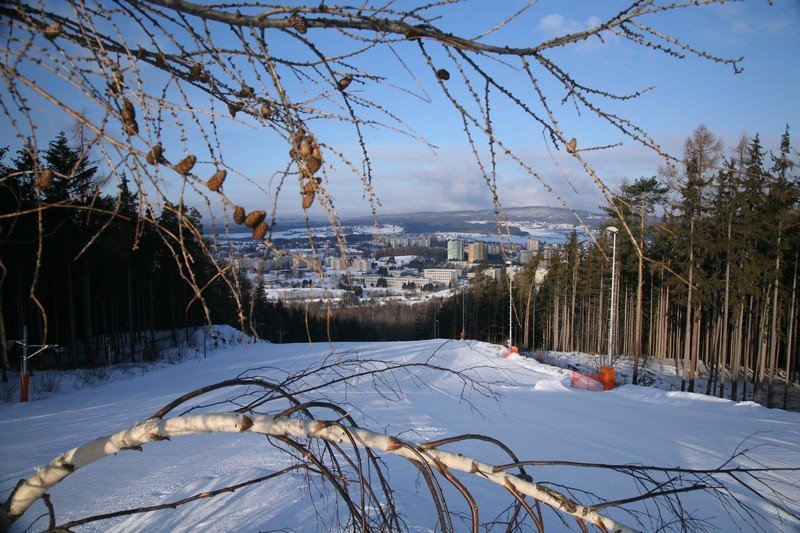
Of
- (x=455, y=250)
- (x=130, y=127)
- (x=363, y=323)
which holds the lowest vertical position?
(x=363, y=323)

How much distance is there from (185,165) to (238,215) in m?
0.14

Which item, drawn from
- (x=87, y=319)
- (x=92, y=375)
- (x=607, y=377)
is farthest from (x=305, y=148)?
(x=87, y=319)

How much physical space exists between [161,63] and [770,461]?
810cm

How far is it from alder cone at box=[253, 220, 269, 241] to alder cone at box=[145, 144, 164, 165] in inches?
9.5

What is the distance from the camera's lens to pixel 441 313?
139 ft

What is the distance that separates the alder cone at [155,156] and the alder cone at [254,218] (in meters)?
0.21

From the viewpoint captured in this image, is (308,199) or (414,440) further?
(414,440)

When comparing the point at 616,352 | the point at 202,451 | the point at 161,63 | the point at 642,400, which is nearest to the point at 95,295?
the point at 202,451

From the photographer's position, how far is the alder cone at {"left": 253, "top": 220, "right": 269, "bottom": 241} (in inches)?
37.9

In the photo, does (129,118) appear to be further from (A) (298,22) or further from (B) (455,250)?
(B) (455,250)

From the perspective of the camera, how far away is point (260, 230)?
3.17ft

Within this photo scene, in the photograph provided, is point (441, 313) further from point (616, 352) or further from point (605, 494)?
point (605, 494)

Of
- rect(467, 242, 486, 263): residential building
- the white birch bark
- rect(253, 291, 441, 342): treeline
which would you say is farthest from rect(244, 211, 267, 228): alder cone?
rect(253, 291, 441, 342): treeline

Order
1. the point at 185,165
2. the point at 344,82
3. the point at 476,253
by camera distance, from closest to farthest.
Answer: the point at 185,165 < the point at 344,82 < the point at 476,253
